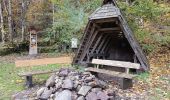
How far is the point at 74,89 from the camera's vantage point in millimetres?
7555

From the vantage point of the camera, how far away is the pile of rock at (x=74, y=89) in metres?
7.19

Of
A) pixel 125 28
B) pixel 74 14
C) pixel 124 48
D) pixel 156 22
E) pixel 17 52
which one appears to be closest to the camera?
pixel 125 28

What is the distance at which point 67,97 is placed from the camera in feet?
23.6

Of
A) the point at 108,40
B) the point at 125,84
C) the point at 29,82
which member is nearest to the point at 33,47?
the point at 108,40

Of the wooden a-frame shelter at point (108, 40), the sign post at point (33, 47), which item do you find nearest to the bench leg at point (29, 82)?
the wooden a-frame shelter at point (108, 40)

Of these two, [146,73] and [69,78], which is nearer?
[69,78]

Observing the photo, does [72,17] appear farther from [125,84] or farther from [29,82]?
[125,84]

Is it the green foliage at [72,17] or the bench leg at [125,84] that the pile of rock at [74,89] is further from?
the green foliage at [72,17]

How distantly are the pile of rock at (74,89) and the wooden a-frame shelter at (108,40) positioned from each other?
266 centimetres

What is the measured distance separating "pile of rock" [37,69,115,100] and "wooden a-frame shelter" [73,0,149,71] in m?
Result: 2.66

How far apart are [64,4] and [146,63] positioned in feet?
25.8

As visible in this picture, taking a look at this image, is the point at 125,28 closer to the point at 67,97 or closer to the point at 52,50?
the point at 67,97

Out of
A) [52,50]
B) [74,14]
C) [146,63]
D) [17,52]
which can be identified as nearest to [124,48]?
[146,63]

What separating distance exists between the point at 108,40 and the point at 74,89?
16.4 ft
